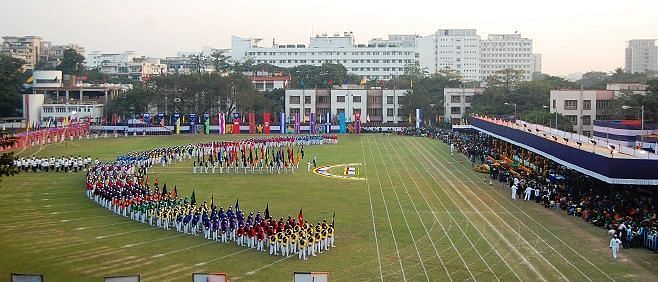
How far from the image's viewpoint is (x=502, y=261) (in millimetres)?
19812

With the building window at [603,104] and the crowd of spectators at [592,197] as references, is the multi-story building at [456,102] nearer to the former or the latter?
the building window at [603,104]

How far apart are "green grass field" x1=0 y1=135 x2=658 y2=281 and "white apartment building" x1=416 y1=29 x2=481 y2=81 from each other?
136m

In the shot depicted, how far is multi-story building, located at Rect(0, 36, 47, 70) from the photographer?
15288 cm

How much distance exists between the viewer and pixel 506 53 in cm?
18900

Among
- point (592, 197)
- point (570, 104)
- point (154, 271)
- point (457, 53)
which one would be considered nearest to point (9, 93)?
point (570, 104)

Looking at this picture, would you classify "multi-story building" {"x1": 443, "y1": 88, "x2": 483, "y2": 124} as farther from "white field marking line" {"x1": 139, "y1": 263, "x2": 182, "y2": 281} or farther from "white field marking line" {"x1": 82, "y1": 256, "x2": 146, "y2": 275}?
"white field marking line" {"x1": 139, "y1": 263, "x2": 182, "y2": 281}

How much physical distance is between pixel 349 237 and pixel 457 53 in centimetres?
15609

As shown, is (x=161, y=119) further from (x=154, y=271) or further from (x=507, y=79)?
(x=154, y=271)

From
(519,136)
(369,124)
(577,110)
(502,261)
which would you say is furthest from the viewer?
(369,124)

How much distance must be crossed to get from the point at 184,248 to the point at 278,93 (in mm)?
77209

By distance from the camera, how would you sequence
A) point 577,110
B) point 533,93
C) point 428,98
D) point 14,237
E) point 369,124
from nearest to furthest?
point 14,237, point 577,110, point 533,93, point 369,124, point 428,98

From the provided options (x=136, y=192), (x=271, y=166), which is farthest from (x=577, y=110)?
(x=136, y=192)

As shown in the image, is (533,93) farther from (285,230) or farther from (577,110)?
(285,230)

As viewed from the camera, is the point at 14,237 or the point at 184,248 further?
the point at 14,237
